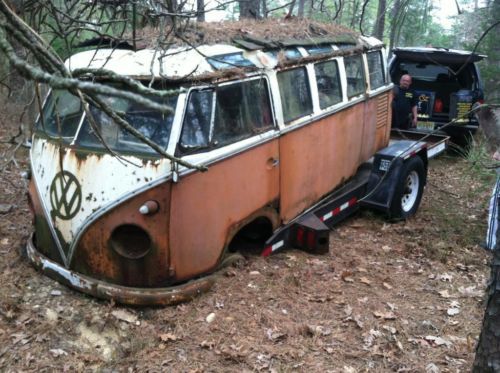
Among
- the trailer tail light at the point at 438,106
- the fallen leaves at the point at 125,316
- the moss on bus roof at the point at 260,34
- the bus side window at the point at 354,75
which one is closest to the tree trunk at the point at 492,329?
the fallen leaves at the point at 125,316

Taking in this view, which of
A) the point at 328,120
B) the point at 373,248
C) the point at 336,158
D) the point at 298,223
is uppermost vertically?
the point at 328,120

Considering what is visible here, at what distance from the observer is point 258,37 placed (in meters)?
5.81

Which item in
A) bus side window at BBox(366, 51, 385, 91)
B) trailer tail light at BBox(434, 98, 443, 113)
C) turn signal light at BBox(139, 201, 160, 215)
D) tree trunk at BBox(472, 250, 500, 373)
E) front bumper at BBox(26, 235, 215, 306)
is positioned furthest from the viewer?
trailer tail light at BBox(434, 98, 443, 113)

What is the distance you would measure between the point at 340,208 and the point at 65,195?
11.8 feet

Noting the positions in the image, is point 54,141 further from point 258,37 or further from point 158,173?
point 258,37

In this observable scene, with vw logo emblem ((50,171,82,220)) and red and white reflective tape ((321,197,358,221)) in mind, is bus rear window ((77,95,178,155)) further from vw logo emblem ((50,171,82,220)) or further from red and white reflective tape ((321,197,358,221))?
red and white reflective tape ((321,197,358,221))

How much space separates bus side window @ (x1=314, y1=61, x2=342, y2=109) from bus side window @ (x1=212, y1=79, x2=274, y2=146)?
1.16m

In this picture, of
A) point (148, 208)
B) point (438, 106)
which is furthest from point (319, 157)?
point (438, 106)

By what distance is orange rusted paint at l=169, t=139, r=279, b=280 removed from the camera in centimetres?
470

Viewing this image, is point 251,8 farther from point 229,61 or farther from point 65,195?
point 65,195

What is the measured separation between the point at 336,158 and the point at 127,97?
528 centimetres

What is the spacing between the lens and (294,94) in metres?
6.01

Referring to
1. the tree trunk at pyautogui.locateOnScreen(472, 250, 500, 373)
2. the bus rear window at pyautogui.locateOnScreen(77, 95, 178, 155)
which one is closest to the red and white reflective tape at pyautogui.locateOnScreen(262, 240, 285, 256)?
the bus rear window at pyautogui.locateOnScreen(77, 95, 178, 155)

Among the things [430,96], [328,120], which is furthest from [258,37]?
[430,96]
